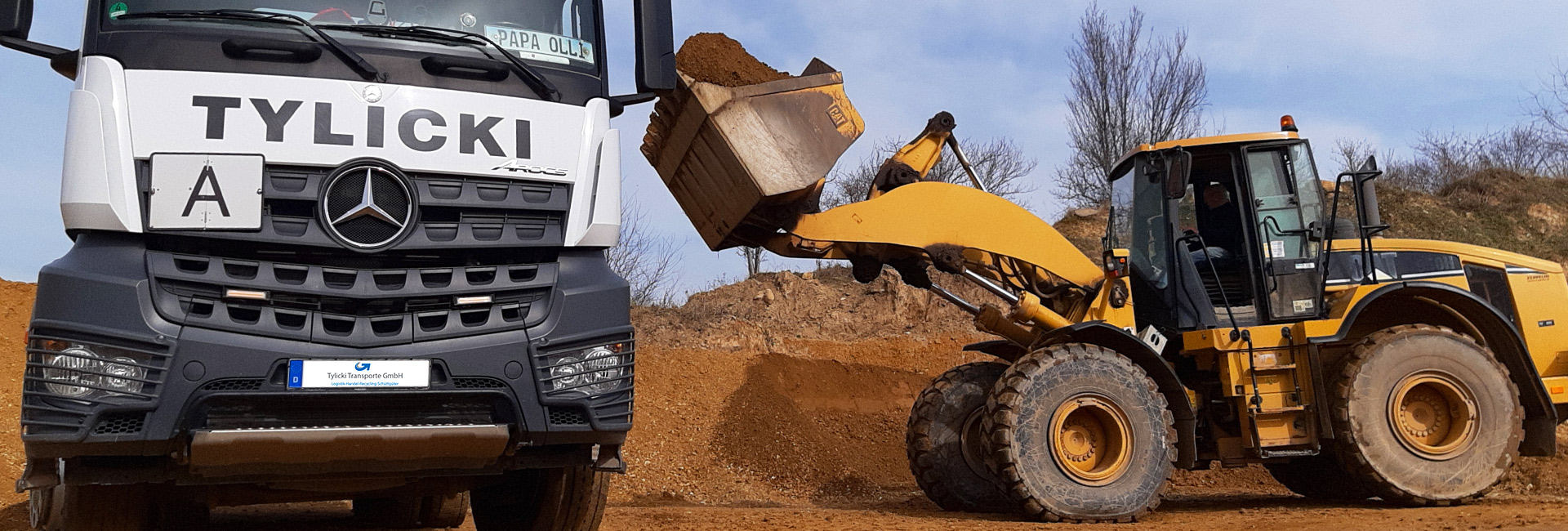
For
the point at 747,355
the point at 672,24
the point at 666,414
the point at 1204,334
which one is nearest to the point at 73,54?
the point at 672,24

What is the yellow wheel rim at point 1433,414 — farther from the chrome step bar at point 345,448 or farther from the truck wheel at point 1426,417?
the chrome step bar at point 345,448

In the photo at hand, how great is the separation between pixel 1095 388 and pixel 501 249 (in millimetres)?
4435

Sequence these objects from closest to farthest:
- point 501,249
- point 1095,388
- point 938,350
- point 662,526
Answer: point 501,249 < point 662,526 < point 1095,388 < point 938,350

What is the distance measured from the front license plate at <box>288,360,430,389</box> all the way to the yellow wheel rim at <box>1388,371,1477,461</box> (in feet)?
22.1

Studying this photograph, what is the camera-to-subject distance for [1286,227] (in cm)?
905

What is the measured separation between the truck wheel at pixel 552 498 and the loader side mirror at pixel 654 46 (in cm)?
186

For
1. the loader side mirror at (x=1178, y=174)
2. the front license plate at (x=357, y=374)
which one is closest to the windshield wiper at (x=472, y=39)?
the front license plate at (x=357, y=374)

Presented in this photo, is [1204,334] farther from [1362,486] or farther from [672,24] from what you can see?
[672,24]

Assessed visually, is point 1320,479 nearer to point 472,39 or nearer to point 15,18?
point 472,39

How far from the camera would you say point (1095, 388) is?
8195mm

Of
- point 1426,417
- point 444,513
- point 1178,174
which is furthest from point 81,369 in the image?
point 1426,417

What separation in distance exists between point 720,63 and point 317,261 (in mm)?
3242

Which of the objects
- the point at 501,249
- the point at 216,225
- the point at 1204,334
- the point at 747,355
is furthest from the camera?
the point at 747,355

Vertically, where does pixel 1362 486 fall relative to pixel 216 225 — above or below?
below
